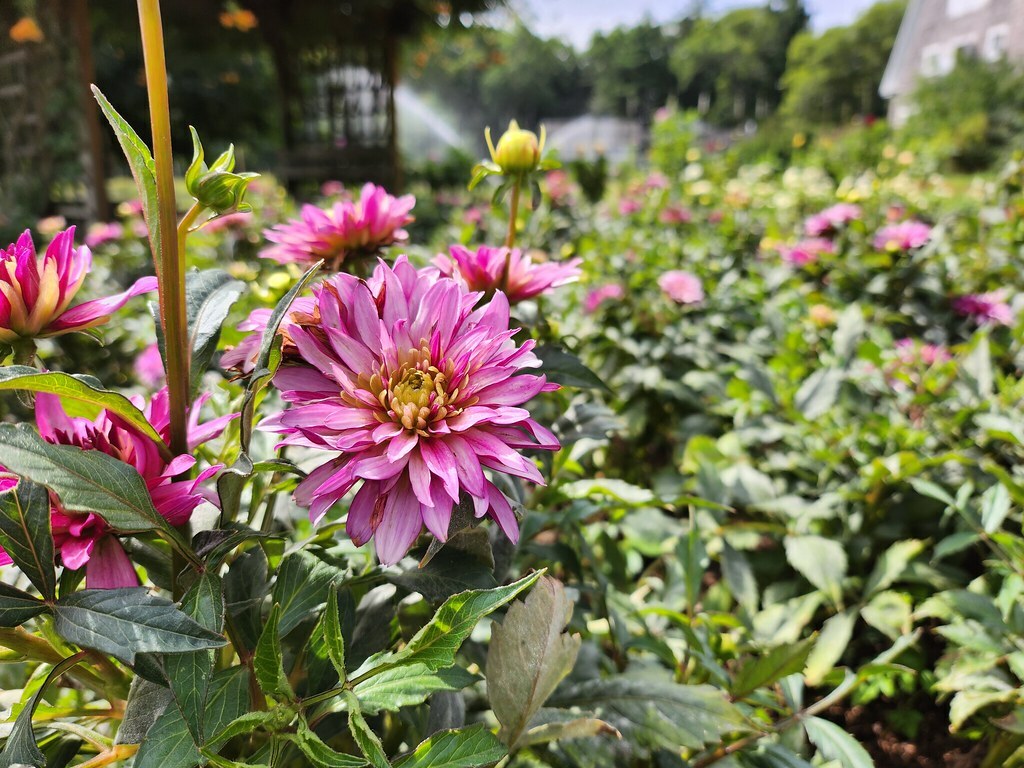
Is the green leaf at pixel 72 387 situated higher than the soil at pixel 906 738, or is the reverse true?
the green leaf at pixel 72 387

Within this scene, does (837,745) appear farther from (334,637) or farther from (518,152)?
(518,152)

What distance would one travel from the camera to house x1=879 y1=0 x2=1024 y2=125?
16219 millimetres

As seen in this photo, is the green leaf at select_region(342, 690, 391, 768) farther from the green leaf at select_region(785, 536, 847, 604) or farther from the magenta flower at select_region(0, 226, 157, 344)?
the green leaf at select_region(785, 536, 847, 604)

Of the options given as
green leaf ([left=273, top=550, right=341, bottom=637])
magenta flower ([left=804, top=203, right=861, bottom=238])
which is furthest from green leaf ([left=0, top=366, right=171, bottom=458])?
magenta flower ([left=804, top=203, right=861, bottom=238])

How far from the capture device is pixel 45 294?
379 millimetres

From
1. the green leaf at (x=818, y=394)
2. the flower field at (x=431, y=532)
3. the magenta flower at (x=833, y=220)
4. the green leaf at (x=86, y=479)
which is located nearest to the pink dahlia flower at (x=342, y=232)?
the flower field at (x=431, y=532)

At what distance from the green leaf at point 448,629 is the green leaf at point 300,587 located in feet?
0.24

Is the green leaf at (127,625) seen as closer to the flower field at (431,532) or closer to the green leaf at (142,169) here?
the flower field at (431,532)

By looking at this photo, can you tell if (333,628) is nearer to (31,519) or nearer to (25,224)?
(31,519)

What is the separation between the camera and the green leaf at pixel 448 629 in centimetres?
34

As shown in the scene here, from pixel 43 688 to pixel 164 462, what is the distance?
13 centimetres

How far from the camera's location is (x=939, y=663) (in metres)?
0.85

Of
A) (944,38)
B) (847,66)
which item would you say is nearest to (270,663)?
(944,38)

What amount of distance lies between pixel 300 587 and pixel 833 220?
1649mm
